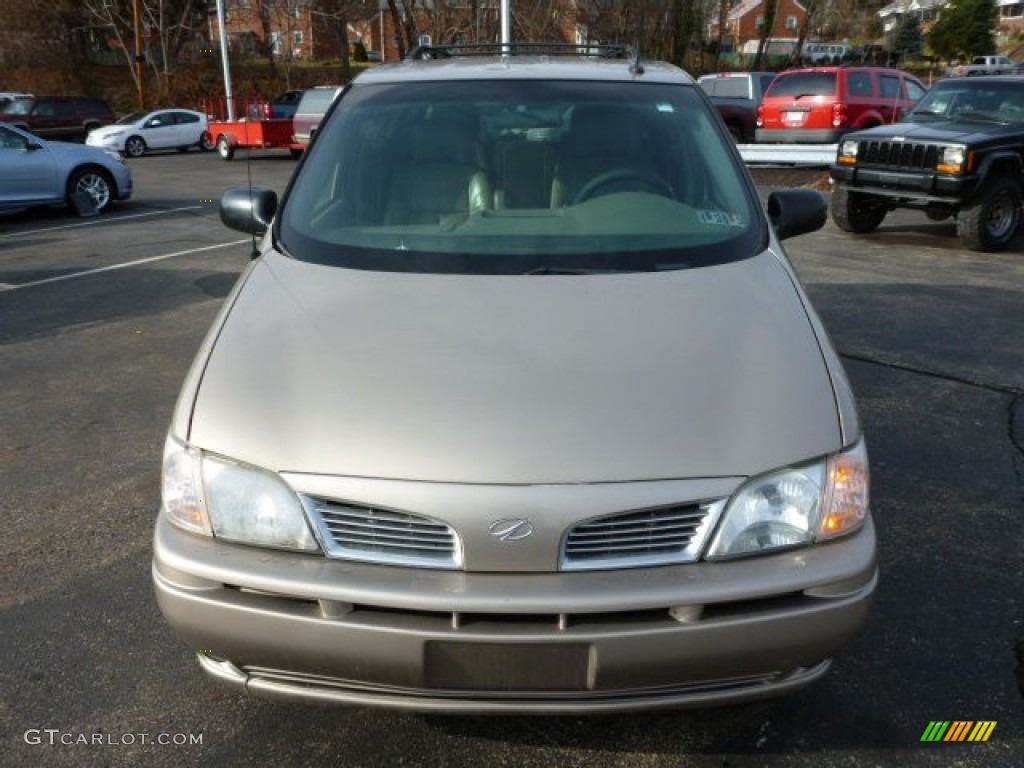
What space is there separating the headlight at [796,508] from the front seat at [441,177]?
62.7 inches

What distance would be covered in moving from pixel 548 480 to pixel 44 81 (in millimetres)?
48478

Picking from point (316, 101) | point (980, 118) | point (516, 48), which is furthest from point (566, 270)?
point (316, 101)

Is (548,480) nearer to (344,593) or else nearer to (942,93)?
(344,593)

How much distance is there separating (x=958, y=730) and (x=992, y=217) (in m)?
8.61

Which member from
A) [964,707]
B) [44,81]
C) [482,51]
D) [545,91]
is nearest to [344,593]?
[964,707]

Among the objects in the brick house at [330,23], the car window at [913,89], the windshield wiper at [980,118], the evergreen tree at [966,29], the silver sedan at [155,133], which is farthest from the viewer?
the evergreen tree at [966,29]

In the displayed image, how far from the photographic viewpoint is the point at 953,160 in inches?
369

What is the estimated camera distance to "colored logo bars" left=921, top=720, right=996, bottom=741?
2.54 meters

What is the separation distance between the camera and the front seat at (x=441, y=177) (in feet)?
10.8

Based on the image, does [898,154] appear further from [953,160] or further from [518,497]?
[518,497]

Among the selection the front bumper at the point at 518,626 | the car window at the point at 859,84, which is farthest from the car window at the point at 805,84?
the front bumper at the point at 518,626

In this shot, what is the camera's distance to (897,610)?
3129 mm

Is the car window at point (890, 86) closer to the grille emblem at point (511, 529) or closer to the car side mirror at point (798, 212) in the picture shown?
the car side mirror at point (798, 212)

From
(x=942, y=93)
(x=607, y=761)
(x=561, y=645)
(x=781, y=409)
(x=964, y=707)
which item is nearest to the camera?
(x=561, y=645)
